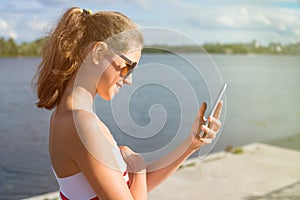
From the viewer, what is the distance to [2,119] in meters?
3.88

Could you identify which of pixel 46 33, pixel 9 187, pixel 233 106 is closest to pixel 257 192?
pixel 9 187

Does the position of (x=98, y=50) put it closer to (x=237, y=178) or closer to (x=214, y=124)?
(x=214, y=124)

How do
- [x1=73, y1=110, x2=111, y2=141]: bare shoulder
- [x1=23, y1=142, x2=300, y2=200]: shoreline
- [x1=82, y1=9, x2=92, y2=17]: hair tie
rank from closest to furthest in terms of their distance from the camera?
[x1=73, y1=110, x2=111, y2=141]: bare shoulder < [x1=82, y1=9, x2=92, y2=17]: hair tie < [x1=23, y1=142, x2=300, y2=200]: shoreline

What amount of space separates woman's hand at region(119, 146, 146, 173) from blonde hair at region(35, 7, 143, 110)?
0.17m

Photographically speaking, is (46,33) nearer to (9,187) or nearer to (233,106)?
(9,187)

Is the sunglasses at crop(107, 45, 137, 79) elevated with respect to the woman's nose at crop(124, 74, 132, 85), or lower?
elevated

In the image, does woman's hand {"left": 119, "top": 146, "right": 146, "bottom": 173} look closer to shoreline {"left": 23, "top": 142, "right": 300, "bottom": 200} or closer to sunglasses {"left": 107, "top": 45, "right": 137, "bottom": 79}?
sunglasses {"left": 107, "top": 45, "right": 137, "bottom": 79}

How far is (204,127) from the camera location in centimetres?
98

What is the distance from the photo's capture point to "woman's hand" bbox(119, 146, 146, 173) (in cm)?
100

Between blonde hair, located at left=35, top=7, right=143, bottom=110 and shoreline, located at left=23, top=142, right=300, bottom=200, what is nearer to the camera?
blonde hair, located at left=35, top=7, right=143, bottom=110

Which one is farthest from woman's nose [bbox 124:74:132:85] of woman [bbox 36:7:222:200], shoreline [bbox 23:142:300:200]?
shoreline [bbox 23:142:300:200]

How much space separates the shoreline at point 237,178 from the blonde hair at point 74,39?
8.23 feet

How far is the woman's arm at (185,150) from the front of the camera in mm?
995

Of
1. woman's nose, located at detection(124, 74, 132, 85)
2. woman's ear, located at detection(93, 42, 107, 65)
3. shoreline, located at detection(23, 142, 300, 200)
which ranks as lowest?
shoreline, located at detection(23, 142, 300, 200)
